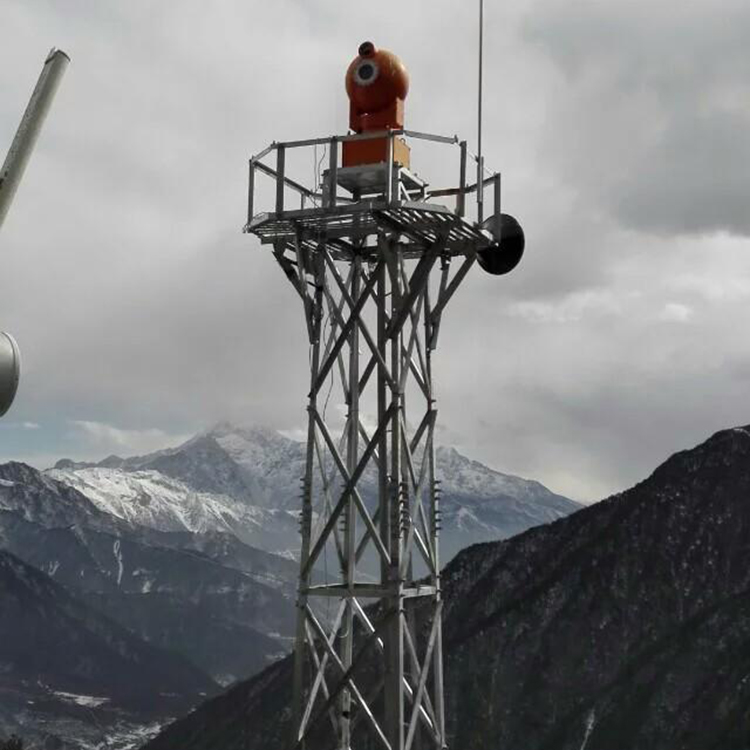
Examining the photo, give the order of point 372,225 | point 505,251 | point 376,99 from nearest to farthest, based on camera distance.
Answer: point 372,225 → point 376,99 → point 505,251

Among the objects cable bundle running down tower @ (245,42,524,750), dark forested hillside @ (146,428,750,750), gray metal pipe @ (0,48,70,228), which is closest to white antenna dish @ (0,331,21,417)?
gray metal pipe @ (0,48,70,228)

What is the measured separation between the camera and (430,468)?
1789cm

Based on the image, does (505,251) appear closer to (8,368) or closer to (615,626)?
(8,368)

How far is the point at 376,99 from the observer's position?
1794 cm

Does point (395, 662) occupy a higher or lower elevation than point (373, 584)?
lower

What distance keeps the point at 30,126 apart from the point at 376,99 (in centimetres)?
1245

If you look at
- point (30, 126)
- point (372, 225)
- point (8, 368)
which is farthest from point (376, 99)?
point (8, 368)

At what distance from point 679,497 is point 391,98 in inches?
5803

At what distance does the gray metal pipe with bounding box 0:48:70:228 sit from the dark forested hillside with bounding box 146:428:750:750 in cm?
11381

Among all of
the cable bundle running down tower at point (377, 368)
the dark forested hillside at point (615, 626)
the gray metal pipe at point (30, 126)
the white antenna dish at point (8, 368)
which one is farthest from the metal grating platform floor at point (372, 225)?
the dark forested hillside at point (615, 626)

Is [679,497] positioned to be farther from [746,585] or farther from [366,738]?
[366,738]

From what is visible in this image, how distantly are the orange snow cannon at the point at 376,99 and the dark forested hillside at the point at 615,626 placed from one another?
104 metres

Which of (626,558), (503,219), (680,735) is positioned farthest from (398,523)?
(626,558)

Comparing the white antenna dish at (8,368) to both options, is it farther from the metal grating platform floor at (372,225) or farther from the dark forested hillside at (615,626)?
the dark forested hillside at (615,626)
